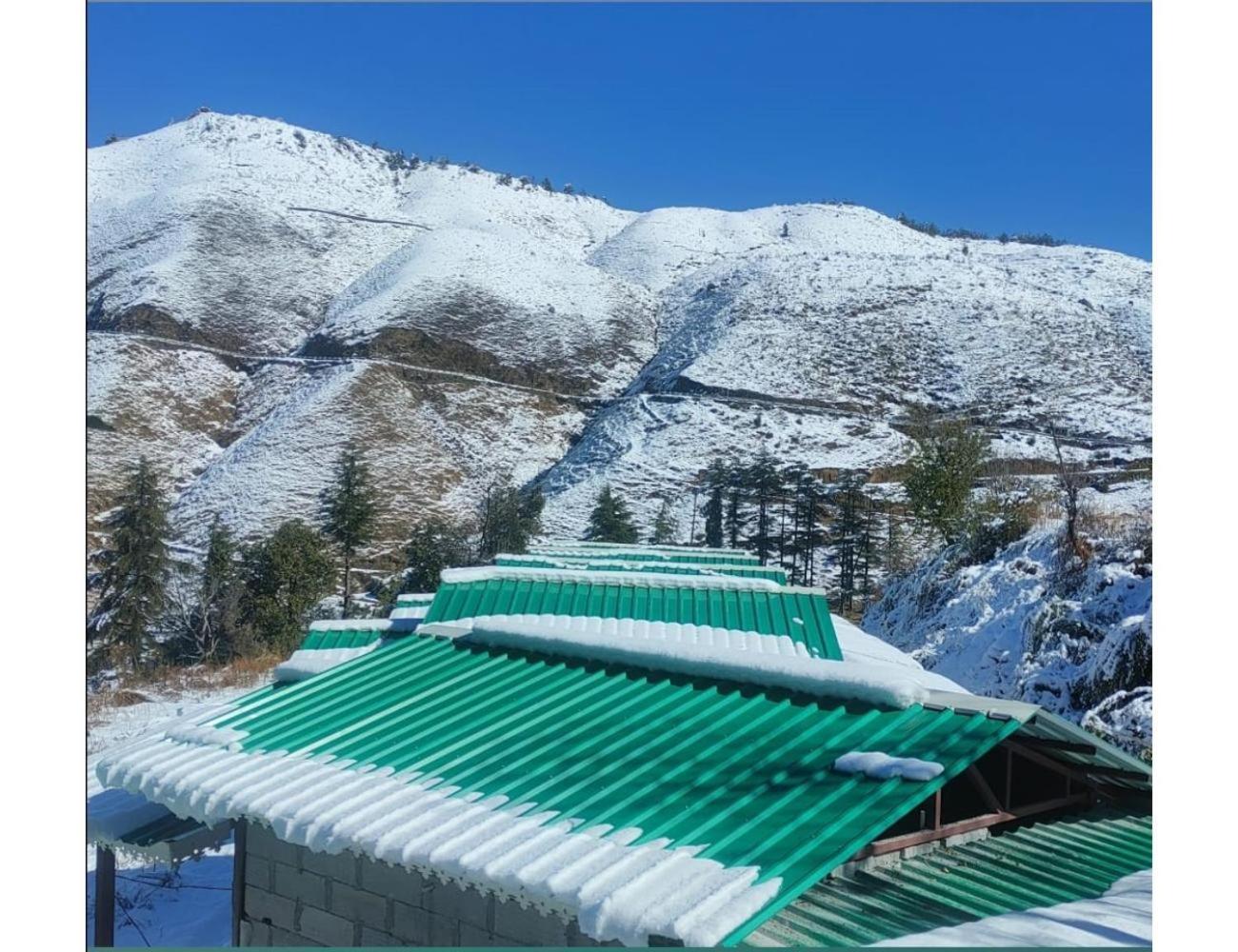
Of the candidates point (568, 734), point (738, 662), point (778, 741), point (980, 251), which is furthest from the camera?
point (980, 251)

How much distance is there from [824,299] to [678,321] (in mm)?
7545

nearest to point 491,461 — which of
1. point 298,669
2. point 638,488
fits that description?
point 638,488

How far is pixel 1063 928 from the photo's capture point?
279cm

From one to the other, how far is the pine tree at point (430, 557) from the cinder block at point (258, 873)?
1799 cm

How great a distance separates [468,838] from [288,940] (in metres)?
1.48

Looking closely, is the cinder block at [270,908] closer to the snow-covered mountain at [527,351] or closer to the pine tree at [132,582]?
the pine tree at [132,582]

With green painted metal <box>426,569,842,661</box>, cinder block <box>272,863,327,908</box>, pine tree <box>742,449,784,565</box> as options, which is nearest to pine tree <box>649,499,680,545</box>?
pine tree <box>742,449,784,565</box>

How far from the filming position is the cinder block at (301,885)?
354 cm

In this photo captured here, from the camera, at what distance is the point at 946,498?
1798 centimetres

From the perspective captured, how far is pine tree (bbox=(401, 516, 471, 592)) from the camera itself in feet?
72.9

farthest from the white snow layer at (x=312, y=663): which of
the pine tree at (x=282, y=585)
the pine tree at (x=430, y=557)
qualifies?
the pine tree at (x=430, y=557)

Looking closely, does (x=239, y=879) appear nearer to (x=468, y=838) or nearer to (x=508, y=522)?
(x=468, y=838)

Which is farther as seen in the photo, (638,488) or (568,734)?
(638,488)

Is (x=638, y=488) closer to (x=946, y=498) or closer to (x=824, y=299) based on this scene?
(x=946, y=498)
